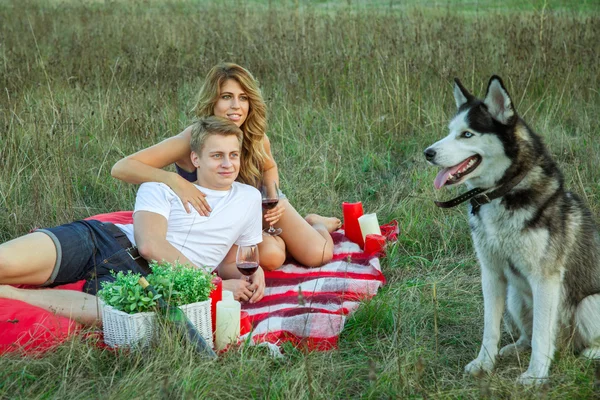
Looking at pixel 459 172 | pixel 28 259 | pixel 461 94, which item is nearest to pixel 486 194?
pixel 459 172

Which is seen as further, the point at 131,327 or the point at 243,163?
the point at 243,163

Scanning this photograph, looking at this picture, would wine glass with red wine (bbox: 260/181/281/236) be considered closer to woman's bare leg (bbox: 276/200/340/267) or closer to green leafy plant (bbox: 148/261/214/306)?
woman's bare leg (bbox: 276/200/340/267)

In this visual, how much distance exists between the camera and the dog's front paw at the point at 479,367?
3010mm

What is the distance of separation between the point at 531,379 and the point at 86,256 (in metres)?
2.46

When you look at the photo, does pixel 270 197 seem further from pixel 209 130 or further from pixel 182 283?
pixel 182 283

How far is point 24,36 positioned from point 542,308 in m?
7.50

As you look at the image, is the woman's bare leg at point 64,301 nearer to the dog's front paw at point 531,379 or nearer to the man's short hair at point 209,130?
the man's short hair at point 209,130

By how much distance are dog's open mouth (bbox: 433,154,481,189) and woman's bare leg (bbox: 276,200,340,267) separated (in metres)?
1.40

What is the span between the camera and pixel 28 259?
3443mm

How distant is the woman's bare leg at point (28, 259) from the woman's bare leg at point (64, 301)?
101mm

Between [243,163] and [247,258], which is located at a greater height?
[243,163]

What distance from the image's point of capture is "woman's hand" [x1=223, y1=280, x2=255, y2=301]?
381 centimetres

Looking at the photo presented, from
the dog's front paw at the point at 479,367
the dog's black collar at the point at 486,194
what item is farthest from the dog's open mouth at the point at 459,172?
the dog's front paw at the point at 479,367

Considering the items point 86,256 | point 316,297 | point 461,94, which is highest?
point 461,94
